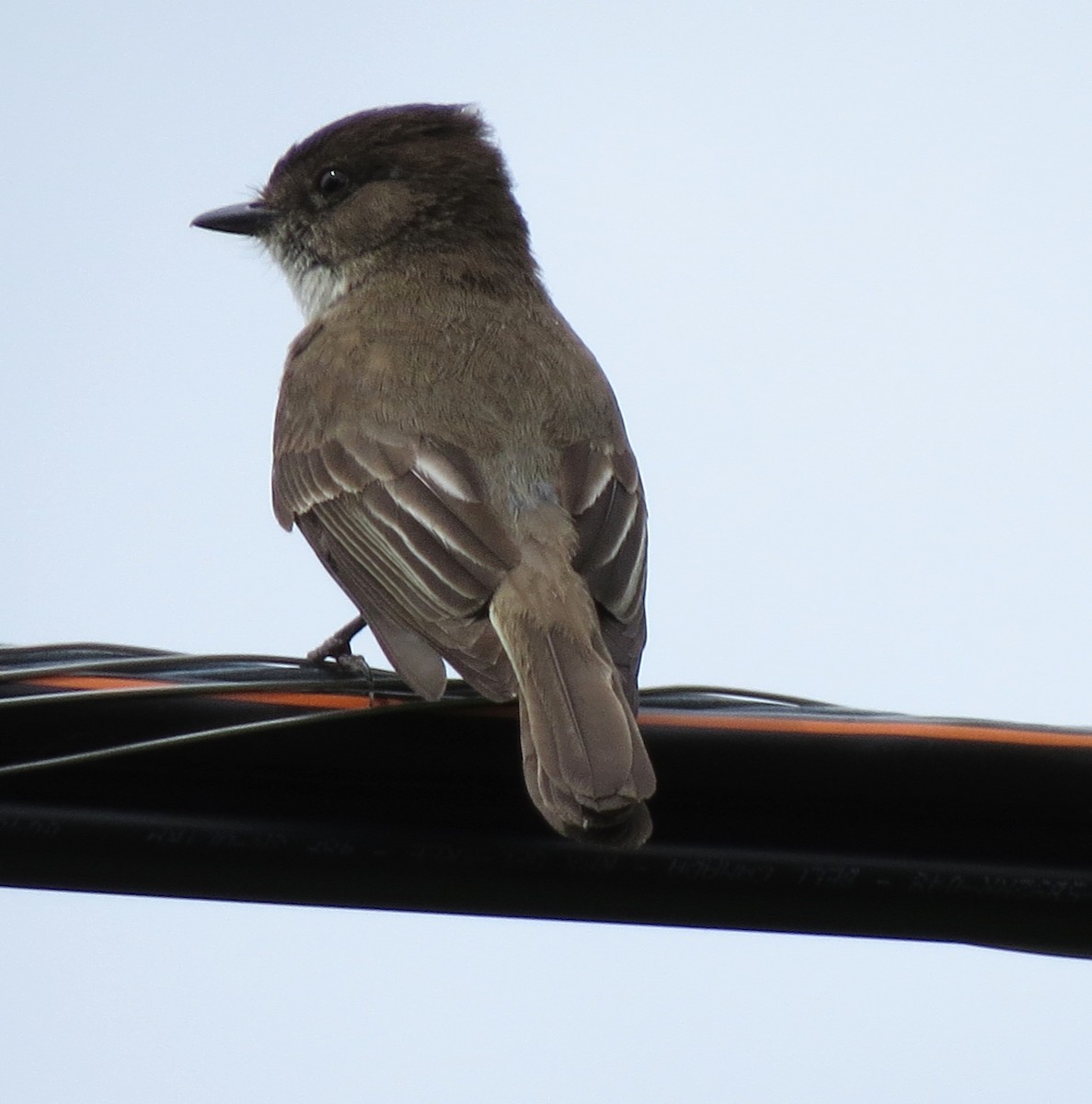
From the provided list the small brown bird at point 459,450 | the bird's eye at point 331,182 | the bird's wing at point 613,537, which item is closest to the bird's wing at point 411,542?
the small brown bird at point 459,450

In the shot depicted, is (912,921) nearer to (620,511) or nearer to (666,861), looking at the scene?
(666,861)

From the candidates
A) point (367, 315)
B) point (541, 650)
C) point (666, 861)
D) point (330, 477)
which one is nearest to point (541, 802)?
point (666, 861)

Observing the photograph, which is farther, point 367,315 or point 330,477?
point 367,315

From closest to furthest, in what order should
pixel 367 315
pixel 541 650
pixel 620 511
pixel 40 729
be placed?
pixel 40 729, pixel 541 650, pixel 620 511, pixel 367 315

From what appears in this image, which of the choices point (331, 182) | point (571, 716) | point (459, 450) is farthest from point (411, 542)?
point (331, 182)

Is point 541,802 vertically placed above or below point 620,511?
below

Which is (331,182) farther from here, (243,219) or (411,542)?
(411,542)

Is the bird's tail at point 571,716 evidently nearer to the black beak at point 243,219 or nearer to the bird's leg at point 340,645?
the bird's leg at point 340,645
